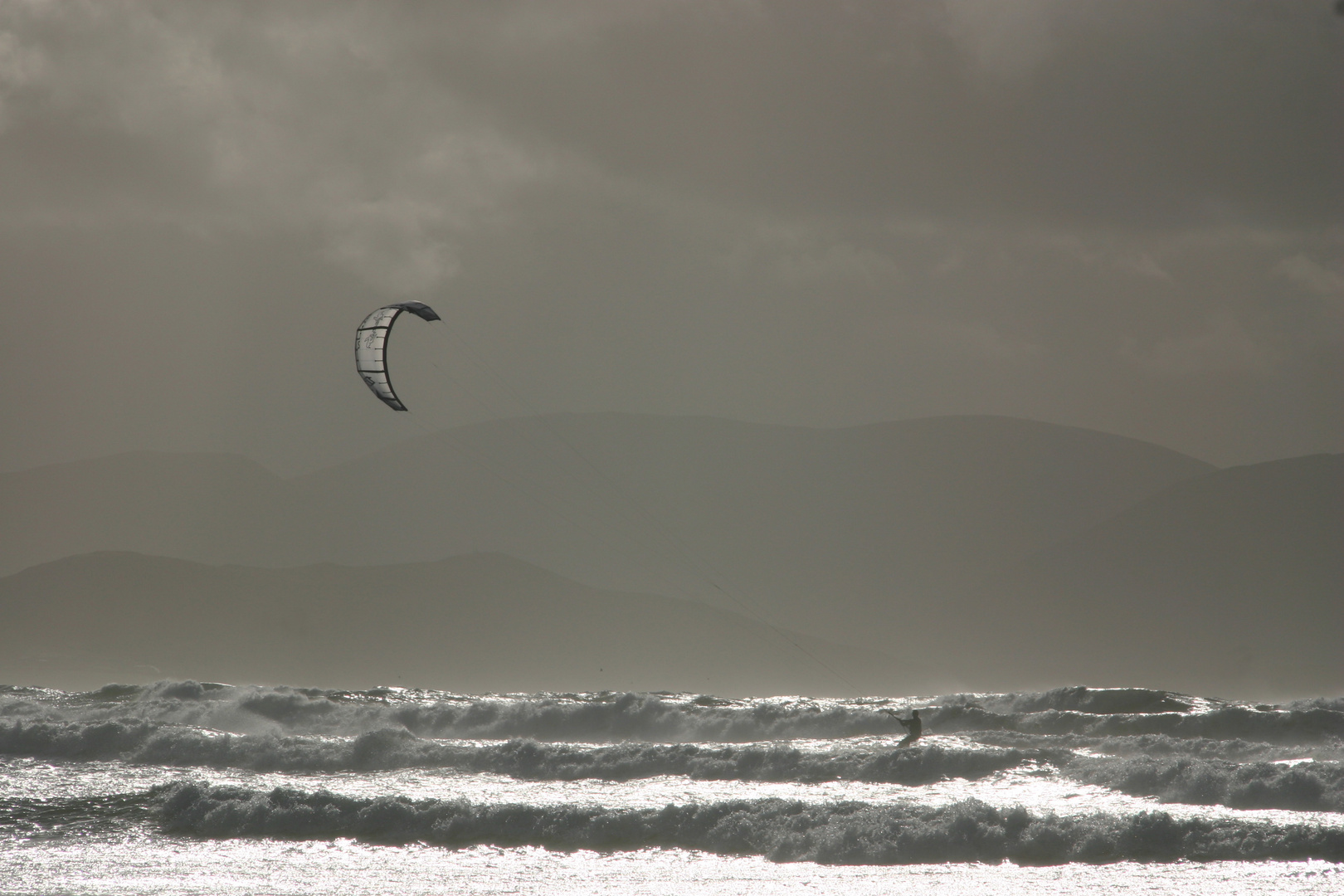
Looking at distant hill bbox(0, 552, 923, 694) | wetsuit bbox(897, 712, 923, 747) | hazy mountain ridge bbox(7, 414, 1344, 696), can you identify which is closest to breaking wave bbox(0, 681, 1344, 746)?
wetsuit bbox(897, 712, 923, 747)

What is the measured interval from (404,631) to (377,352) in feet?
274

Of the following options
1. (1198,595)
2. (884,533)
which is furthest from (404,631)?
(1198,595)

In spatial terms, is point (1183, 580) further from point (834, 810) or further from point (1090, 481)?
point (834, 810)

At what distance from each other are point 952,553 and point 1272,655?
30.9 meters

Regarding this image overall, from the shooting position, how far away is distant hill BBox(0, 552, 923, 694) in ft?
281

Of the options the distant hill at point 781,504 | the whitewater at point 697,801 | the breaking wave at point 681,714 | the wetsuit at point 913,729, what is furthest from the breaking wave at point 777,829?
the distant hill at point 781,504

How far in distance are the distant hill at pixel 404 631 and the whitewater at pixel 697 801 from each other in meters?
62.9

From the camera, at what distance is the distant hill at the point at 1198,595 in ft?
295

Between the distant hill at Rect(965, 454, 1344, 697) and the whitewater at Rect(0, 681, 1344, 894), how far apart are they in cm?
7682

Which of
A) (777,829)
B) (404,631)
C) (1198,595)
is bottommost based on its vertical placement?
(777,829)

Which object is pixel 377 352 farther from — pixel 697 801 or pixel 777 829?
pixel 777 829

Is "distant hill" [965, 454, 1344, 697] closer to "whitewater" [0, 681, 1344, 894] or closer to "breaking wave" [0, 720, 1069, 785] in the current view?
"whitewater" [0, 681, 1344, 894]

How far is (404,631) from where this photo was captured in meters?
96.5

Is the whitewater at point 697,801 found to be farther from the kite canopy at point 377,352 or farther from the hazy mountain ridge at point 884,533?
the hazy mountain ridge at point 884,533
